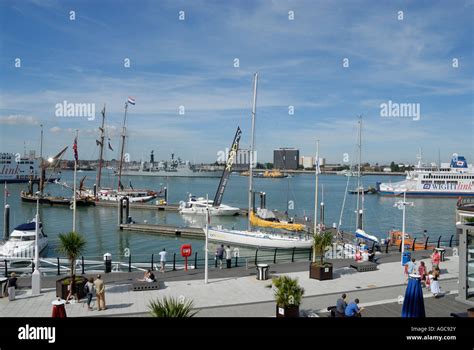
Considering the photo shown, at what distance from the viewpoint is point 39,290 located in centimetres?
1527

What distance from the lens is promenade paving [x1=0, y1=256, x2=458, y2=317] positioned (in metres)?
13.7

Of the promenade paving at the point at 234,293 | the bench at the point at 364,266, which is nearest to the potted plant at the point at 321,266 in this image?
the promenade paving at the point at 234,293

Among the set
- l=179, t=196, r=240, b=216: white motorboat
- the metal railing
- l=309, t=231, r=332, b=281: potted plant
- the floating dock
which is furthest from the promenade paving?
the floating dock

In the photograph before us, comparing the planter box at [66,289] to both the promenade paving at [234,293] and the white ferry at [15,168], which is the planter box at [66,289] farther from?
the white ferry at [15,168]

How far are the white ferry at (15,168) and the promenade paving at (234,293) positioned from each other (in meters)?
130

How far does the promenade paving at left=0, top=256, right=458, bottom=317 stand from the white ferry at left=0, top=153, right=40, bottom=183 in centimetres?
13038

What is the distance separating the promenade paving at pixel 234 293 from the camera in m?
13.7

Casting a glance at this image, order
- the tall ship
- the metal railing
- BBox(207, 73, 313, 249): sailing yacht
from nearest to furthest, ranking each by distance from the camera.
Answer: the metal railing → BBox(207, 73, 313, 249): sailing yacht → the tall ship

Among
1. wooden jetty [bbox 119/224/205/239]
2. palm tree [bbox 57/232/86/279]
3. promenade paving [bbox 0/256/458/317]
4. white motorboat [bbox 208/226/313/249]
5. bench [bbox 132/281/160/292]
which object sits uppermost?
palm tree [bbox 57/232/86/279]

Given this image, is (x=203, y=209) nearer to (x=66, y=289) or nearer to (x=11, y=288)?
(x=66, y=289)

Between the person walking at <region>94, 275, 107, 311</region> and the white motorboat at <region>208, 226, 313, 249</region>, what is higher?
the person walking at <region>94, 275, 107, 311</region>

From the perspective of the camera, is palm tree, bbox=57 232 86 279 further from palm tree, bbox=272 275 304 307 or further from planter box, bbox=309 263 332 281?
planter box, bbox=309 263 332 281

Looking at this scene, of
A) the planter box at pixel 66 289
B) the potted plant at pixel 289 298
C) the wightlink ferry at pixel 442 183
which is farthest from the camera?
the wightlink ferry at pixel 442 183

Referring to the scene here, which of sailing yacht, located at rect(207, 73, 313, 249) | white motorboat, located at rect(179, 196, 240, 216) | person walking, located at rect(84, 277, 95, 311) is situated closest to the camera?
person walking, located at rect(84, 277, 95, 311)
